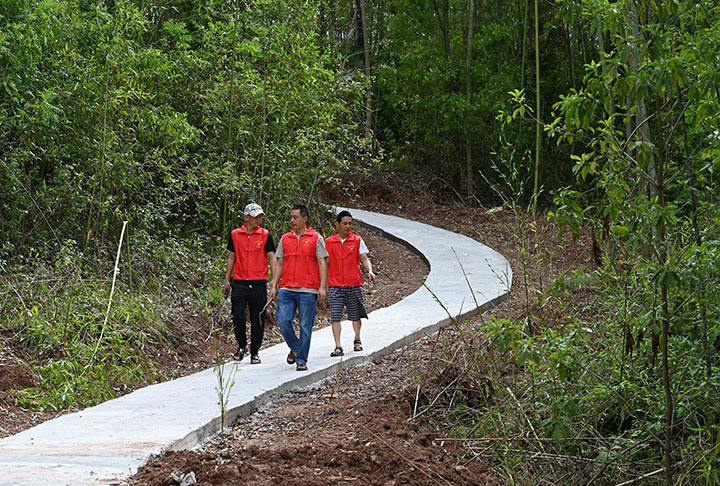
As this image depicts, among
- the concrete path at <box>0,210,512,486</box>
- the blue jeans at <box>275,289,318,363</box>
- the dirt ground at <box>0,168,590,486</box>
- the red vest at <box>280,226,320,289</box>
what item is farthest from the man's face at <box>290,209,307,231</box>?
the dirt ground at <box>0,168,590,486</box>

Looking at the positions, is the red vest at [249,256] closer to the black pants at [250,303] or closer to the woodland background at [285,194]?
the black pants at [250,303]

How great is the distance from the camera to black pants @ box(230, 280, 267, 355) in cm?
891

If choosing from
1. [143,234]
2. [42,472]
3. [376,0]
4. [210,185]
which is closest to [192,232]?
[210,185]

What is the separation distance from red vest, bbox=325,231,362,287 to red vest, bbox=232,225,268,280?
82cm

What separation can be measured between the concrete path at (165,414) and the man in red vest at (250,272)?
36 cm

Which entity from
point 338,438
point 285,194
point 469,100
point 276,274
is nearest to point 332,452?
point 338,438

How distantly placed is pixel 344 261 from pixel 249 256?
1098 millimetres

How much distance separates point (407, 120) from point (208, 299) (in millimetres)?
15135

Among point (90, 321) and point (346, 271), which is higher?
point (346, 271)

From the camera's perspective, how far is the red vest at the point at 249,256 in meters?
8.90

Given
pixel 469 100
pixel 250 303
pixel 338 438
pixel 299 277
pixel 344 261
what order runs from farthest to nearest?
1. pixel 469 100
2. pixel 344 261
3. pixel 250 303
4. pixel 299 277
5. pixel 338 438

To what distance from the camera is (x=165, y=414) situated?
6465 mm

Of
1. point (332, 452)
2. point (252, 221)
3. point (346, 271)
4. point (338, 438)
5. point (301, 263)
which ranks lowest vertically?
point (338, 438)

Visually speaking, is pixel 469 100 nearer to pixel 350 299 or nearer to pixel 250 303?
pixel 350 299
